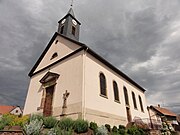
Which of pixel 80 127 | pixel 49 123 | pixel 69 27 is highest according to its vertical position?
pixel 69 27

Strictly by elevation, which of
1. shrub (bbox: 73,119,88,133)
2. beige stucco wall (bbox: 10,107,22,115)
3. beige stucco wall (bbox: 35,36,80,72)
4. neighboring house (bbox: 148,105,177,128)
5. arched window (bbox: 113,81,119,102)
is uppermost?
beige stucco wall (bbox: 35,36,80,72)

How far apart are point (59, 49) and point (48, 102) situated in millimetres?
5902

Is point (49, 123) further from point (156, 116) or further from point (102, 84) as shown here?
point (156, 116)

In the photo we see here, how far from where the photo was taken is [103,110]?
11773 millimetres

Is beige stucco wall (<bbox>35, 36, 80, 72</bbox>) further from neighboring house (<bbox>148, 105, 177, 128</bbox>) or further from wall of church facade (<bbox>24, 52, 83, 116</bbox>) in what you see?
neighboring house (<bbox>148, 105, 177, 128</bbox>)

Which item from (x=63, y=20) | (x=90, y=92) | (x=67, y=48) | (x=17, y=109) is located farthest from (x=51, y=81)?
(x=17, y=109)

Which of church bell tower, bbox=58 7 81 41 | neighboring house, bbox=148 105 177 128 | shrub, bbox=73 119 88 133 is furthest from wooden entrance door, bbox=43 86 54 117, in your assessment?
neighboring house, bbox=148 105 177 128

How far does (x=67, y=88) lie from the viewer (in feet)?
38.8

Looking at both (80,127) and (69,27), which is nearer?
(80,127)

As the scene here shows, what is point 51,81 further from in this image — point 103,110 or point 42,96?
point 103,110

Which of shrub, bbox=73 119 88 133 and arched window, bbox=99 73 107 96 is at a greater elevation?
arched window, bbox=99 73 107 96

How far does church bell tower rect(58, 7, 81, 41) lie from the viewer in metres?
17.7

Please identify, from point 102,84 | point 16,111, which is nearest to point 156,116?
point 102,84

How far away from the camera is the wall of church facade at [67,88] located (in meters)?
10.7
